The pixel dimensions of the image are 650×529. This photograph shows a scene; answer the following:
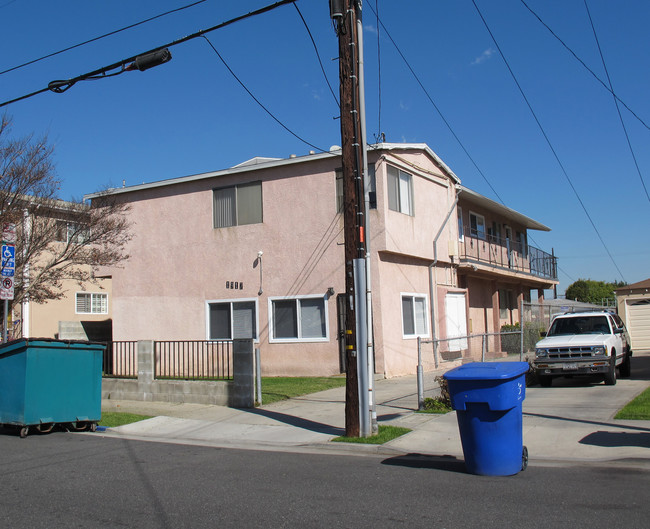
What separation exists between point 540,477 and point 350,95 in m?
5.75

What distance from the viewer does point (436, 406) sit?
11.8 metres

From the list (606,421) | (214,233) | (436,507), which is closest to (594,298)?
(214,233)

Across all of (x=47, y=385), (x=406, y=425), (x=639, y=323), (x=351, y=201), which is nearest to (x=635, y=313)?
(x=639, y=323)

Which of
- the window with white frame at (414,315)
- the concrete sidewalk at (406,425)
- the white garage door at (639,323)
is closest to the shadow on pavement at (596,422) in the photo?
the concrete sidewalk at (406,425)

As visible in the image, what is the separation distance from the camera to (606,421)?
9.78 metres

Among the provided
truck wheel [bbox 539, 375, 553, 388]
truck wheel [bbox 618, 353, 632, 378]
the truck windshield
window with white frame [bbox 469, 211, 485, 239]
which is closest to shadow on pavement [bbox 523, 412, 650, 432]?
truck wheel [bbox 539, 375, 553, 388]

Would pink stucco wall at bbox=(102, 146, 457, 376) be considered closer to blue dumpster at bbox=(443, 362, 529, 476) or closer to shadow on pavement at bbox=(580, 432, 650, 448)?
shadow on pavement at bbox=(580, 432, 650, 448)

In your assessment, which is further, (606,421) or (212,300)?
(212,300)

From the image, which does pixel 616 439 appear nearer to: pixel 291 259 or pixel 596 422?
pixel 596 422

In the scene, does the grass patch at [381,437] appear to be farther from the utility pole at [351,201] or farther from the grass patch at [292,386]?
the grass patch at [292,386]

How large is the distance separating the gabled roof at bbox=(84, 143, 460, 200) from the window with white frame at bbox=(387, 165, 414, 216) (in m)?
0.69

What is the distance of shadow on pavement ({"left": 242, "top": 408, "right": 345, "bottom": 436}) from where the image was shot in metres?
10.3

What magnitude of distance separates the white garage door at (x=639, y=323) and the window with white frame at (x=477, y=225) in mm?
6264

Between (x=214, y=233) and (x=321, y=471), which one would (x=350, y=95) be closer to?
(x=321, y=471)
